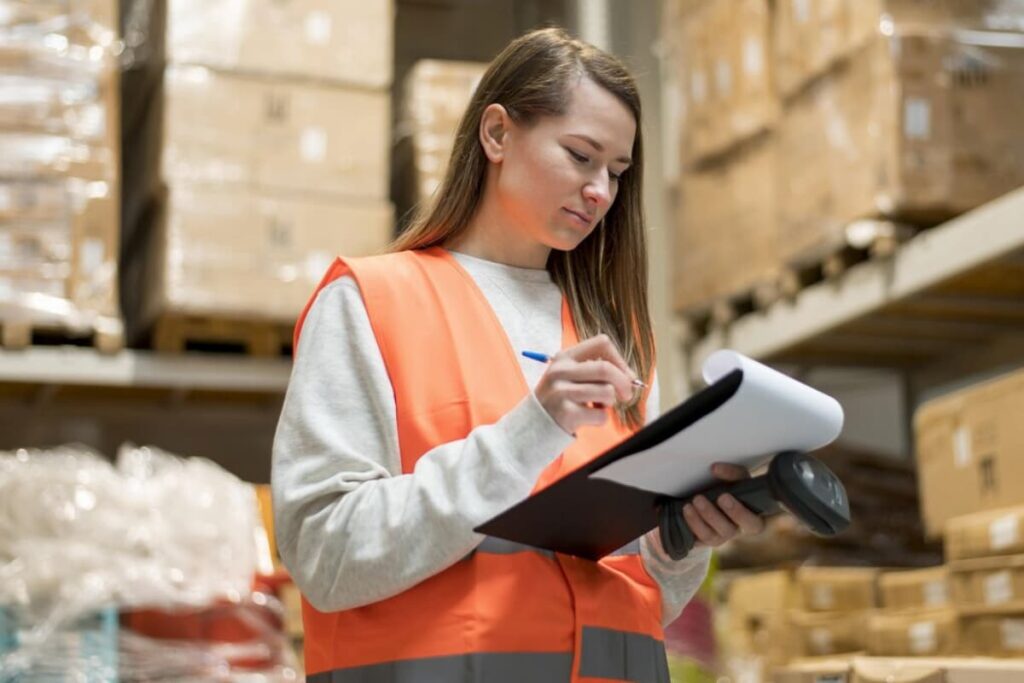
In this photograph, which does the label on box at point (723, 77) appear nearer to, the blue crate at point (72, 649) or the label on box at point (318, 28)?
the label on box at point (318, 28)

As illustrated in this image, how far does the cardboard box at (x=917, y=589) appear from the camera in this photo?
435cm

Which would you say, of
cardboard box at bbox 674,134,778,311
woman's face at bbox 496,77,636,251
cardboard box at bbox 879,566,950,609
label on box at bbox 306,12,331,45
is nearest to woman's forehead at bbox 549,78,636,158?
woman's face at bbox 496,77,636,251

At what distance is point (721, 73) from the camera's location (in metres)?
6.20

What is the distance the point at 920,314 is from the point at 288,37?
2.95 metres

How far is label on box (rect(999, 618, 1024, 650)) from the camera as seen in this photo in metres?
3.84

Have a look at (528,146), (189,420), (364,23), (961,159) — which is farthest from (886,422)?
(528,146)

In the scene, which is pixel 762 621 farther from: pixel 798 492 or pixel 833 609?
pixel 798 492

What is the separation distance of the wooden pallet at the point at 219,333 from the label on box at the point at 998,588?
322 centimetres

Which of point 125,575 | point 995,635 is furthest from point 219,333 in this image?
point 995,635

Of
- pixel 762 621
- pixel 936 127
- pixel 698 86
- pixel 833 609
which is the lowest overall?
pixel 762 621

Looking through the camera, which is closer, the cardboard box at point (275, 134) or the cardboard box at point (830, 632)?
the cardboard box at point (830, 632)

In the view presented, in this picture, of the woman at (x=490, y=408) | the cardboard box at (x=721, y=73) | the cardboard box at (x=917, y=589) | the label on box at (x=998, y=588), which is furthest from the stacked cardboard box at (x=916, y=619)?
the woman at (x=490, y=408)

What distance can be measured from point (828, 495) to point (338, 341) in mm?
689

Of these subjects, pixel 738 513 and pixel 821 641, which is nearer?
pixel 738 513
